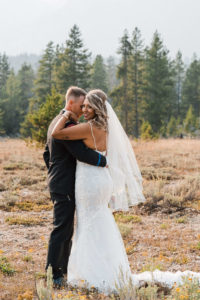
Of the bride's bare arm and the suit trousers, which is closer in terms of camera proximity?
the bride's bare arm

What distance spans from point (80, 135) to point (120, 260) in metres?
1.48

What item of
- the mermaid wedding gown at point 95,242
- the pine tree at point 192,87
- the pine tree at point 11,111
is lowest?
the mermaid wedding gown at point 95,242

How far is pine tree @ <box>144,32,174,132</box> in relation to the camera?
41.9 meters

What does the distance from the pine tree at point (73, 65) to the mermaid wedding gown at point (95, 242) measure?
36.1m

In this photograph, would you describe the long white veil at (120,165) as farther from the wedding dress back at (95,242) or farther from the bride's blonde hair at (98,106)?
the wedding dress back at (95,242)

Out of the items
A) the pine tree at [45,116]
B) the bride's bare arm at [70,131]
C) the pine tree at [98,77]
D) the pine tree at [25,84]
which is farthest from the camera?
the pine tree at [25,84]

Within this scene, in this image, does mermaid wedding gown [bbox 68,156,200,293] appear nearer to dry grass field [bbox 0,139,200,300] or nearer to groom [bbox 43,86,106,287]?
groom [bbox 43,86,106,287]

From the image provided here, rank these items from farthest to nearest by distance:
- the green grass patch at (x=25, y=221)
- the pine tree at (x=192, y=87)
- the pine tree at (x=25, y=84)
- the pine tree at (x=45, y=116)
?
the pine tree at (x=192, y=87), the pine tree at (x=25, y=84), the pine tree at (x=45, y=116), the green grass patch at (x=25, y=221)

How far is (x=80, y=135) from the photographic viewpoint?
3.67m

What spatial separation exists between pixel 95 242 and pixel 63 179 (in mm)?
788

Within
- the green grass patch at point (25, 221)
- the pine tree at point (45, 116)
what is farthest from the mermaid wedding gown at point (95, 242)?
the pine tree at point (45, 116)

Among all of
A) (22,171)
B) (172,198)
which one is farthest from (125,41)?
(172,198)

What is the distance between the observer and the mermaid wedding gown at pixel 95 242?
3.77 meters

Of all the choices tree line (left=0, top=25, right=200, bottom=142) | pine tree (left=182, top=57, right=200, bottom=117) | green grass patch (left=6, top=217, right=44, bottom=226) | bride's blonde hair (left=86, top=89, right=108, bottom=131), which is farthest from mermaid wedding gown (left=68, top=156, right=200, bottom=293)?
pine tree (left=182, top=57, right=200, bottom=117)
